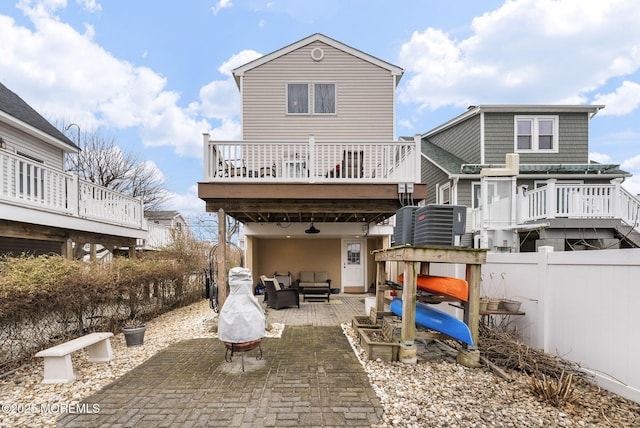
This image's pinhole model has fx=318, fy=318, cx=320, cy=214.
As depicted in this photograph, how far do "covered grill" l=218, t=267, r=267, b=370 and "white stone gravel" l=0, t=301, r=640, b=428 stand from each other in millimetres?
1447

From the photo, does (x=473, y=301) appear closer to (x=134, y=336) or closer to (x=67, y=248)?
(x=134, y=336)

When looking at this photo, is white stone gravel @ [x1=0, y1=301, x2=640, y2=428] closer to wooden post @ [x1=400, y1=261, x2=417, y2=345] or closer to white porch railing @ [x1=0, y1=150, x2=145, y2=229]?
wooden post @ [x1=400, y1=261, x2=417, y2=345]

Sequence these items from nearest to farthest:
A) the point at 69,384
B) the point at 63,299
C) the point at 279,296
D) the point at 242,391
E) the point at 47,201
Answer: the point at 242,391
the point at 69,384
the point at 63,299
the point at 47,201
the point at 279,296

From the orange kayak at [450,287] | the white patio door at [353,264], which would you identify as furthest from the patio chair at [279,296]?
the orange kayak at [450,287]

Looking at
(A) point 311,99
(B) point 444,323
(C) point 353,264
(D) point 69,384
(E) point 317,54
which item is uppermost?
(E) point 317,54

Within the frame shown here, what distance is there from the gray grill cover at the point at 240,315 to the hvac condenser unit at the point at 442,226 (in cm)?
249

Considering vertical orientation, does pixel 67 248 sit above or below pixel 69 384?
above

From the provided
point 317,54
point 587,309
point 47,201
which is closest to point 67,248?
point 47,201

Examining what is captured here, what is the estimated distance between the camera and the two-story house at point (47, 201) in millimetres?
6008

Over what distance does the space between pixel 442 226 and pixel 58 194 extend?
26.0 feet

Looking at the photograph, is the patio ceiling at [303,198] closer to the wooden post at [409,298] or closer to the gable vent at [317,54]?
the wooden post at [409,298]

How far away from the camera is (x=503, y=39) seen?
384 inches

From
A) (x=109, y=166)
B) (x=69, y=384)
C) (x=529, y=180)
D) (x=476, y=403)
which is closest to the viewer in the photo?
(x=476, y=403)

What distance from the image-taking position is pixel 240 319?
160 inches
